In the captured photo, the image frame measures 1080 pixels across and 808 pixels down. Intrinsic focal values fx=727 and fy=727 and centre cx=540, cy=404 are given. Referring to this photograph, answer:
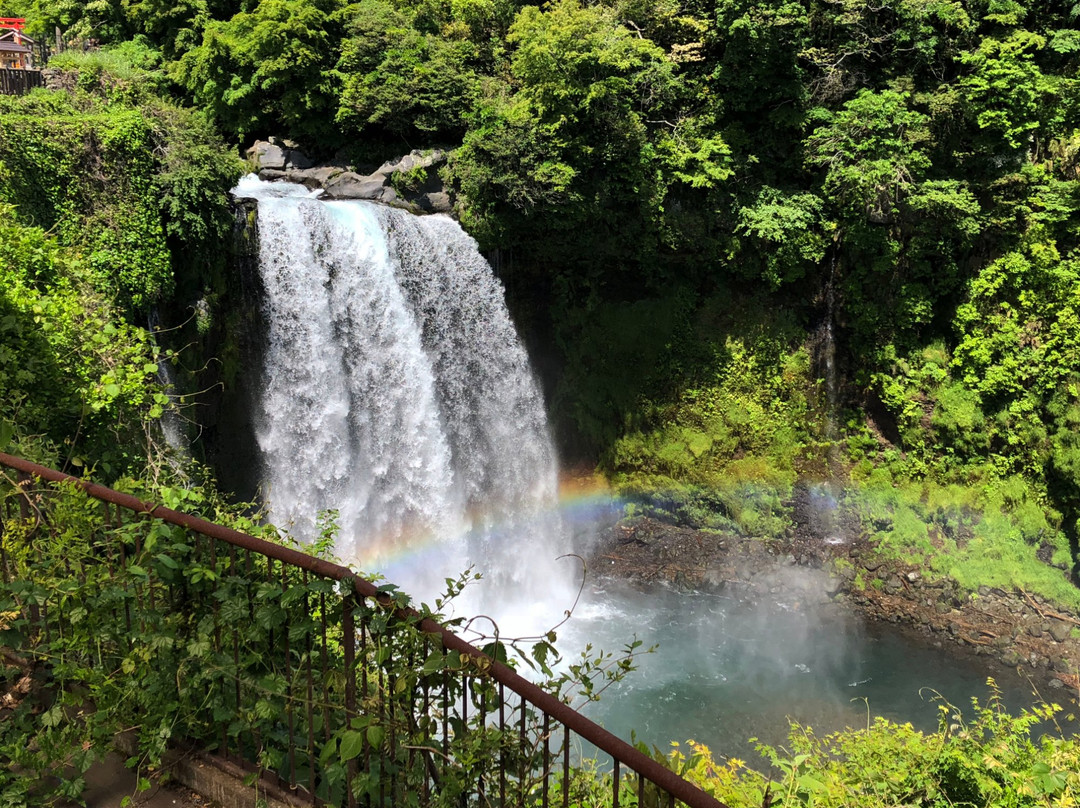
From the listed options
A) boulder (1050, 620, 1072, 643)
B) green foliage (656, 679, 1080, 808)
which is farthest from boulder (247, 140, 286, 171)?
boulder (1050, 620, 1072, 643)

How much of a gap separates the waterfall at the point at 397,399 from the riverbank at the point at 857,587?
1.87m

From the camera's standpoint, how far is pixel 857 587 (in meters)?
13.1

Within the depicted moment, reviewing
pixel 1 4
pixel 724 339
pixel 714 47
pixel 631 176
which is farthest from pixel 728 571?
pixel 1 4

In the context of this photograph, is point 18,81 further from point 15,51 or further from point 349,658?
point 349,658

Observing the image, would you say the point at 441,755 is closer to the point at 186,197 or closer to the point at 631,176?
the point at 186,197

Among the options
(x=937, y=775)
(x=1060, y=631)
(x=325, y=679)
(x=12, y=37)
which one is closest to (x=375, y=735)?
(x=325, y=679)

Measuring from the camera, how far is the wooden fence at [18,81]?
10891 millimetres

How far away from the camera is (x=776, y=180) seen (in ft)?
46.7

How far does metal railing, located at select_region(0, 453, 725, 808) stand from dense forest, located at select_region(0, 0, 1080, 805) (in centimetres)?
728

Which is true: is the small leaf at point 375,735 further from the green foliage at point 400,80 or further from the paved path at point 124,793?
the green foliage at point 400,80

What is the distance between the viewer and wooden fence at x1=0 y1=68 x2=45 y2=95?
10891 millimetres

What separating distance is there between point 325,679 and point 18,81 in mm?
12533

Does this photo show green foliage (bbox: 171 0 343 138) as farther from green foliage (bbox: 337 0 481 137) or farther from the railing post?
the railing post

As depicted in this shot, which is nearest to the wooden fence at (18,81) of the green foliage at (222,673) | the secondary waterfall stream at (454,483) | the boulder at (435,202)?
the secondary waterfall stream at (454,483)
